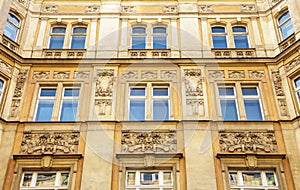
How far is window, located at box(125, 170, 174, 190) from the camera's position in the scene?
1118cm

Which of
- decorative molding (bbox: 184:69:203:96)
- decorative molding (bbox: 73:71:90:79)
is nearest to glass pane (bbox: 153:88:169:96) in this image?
decorative molding (bbox: 184:69:203:96)

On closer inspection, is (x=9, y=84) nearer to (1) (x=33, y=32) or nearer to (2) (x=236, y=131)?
(1) (x=33, y=32)

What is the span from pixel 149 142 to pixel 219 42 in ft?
18.9

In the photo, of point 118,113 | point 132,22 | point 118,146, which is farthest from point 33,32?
point 118,146

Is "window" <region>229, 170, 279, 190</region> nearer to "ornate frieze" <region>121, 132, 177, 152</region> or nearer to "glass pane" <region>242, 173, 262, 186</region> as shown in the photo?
"glass pane" <region>242, 173, 262, 186</region>

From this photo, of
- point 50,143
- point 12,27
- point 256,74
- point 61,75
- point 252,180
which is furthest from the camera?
point 12,27

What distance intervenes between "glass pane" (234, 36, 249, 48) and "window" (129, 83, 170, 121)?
12.5ft

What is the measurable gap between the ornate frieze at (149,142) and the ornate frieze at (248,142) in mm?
1714

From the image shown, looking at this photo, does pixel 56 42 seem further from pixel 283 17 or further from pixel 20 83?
pixel 283 17

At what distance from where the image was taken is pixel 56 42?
1529 centimetres

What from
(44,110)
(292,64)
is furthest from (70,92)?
(292,64)

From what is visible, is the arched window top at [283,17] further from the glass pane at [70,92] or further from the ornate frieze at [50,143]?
the ornate frieze at [50,143]

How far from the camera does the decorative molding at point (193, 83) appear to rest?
43.3 feet

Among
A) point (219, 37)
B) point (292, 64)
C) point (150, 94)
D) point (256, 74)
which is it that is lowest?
point (150, 94)
